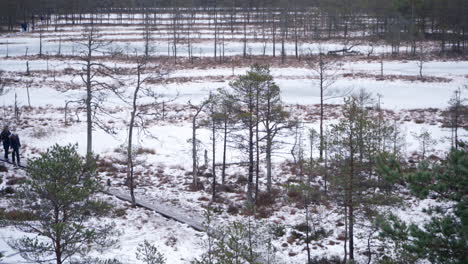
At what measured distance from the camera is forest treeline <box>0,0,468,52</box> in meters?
66.1

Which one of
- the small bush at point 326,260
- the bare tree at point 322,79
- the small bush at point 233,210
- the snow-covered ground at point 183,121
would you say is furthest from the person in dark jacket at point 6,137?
the small bush at point 326,260

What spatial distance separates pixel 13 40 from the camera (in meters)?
72.4

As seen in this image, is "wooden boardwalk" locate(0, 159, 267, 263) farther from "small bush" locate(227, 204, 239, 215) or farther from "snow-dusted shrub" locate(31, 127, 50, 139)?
"snow-dusted shrub" locate(31, 127, 50, 139)

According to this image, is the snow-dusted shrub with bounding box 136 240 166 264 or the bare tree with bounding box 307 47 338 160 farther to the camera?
the bare tree with bounding box 307 47 338 160

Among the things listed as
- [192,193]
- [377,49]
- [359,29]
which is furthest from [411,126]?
[359,29]

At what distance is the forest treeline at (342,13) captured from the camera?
66.1 m

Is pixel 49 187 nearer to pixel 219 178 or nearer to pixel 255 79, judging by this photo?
pixel 255 79

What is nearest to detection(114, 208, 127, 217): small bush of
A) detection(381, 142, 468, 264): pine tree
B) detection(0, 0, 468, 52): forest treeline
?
detection(381, 142, 468, 264): pine tree

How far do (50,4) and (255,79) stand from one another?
9766 centimetres

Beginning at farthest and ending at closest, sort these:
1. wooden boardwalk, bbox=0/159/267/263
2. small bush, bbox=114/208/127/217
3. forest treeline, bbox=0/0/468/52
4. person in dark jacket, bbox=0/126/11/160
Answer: forest treeline, bbox=0/0/468/52 < person in dark jacket, bbox=0/126/11/160 < wooden boardwalk, bbox=0/159/267/263 < small bush, bbox=114/208/127/217

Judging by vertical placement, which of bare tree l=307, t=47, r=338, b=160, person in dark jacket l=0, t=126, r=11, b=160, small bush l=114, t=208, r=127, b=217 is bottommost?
small bush l=114, t=208, r=127, b=217

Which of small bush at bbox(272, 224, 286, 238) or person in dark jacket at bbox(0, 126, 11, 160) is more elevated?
person in dark jacket at bbox(0, 126, 11, 160)

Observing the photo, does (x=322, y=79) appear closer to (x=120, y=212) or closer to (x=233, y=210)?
(x=233, y=210)

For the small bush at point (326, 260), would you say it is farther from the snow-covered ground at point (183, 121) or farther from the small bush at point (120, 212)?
the small bush at point (120, 212)
